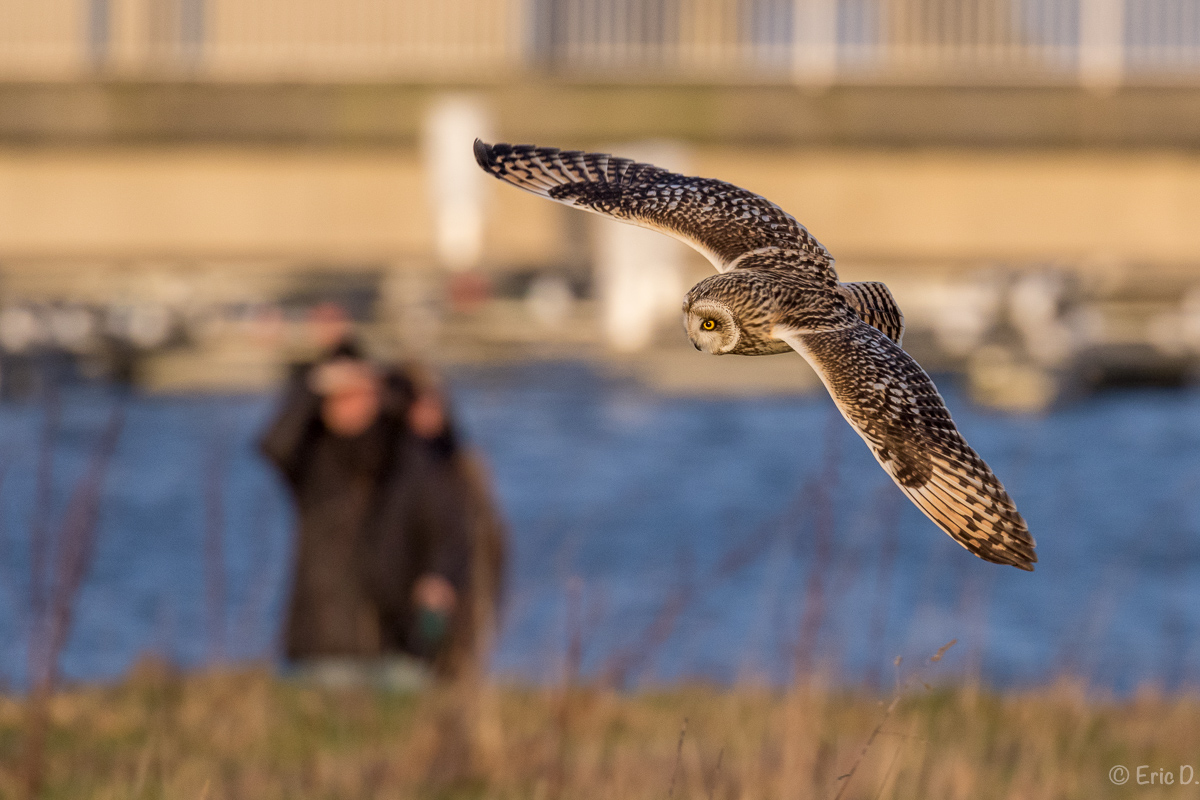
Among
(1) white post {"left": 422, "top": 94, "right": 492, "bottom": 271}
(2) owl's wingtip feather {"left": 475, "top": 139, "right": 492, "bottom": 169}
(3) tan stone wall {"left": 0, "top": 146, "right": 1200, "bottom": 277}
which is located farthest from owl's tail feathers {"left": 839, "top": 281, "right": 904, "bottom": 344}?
(3) tan stone wall {"left": 0, "top": 146, "right": 1200, "bottom": 277}

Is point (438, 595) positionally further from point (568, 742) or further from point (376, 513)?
point (568, 742)

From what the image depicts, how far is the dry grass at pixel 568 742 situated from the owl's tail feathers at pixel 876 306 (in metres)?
3.48

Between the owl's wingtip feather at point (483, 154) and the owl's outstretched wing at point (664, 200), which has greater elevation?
the owl's wingtip feather at point (483, 154)

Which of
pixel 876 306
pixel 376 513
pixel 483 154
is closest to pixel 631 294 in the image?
pixel 376 513

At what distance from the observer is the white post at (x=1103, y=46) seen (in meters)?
24.4

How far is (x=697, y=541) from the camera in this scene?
62.0ft

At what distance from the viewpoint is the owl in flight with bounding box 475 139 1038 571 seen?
889 millimetres

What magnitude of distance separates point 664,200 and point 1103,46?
25.1m

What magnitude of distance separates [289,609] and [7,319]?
19.4m

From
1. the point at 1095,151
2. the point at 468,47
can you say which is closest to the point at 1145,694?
the point at 1095,151

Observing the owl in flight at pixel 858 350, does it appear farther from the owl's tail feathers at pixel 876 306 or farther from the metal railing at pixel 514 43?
the metal railing at pixel 514 43

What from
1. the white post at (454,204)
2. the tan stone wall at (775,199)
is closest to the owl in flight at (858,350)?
the white post at (454,204)

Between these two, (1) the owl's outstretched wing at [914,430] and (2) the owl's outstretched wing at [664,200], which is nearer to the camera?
(1) the owl's outstretched wing at [914,430]

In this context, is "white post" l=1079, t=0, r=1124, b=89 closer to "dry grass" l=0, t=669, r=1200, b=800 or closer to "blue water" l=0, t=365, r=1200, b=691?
"blue water" l=0, t=365, r=1200, b=691
